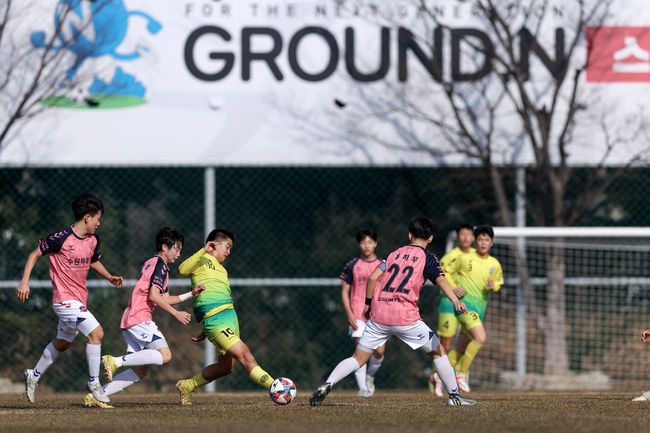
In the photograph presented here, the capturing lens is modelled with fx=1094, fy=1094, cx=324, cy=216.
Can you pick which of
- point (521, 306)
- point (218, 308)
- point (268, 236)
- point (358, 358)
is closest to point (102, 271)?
point (218, 308)

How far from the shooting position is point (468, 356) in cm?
1200

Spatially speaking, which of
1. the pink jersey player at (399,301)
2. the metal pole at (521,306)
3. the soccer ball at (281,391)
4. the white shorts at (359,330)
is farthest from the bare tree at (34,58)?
the pink jersey player at (399,301)

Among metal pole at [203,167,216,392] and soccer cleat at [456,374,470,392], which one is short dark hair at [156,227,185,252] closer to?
soccer cleat at [456,374,470,392]

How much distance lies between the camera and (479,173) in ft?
A: 53.6

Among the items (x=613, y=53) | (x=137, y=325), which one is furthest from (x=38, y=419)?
(x=613, y=53)

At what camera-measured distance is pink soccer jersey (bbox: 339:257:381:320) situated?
40.4 feet

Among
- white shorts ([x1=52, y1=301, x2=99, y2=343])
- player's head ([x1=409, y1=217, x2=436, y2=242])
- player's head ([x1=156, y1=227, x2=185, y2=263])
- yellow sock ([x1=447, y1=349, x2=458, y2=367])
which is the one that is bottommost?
yellow sock ([x1=447, y1=349, x2=458, y2=367])

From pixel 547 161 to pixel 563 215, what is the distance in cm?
85

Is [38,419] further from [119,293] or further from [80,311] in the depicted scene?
[119,293]

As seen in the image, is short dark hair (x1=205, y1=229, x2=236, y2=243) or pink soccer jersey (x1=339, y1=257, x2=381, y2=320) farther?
pink soccer jersey (x1=339, y1=257, x2=381, y2=320)

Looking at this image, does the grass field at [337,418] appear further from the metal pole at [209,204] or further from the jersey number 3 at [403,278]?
the metal pole at [209,204]

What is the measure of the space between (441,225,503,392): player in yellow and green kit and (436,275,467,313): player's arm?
308 cm

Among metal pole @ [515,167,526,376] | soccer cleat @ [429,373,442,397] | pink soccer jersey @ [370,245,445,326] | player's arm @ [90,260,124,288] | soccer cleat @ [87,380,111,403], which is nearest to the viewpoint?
pink soccer jersey @ [370,245,445,326]

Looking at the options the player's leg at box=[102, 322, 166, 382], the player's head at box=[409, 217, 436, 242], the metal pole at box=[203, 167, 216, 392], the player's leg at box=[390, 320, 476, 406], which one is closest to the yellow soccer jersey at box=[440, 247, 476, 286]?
the player's leg at box=[390, 320, 476, 406]
